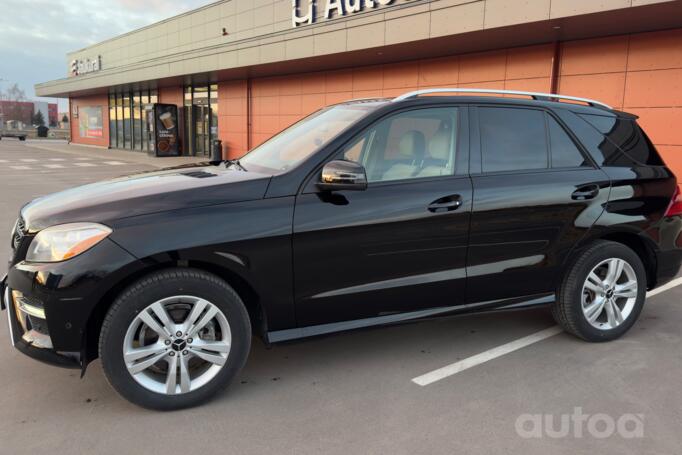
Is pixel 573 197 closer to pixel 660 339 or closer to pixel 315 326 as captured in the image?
pixel 660 339

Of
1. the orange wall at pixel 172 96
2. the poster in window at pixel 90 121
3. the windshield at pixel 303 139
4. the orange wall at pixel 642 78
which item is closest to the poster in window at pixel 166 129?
the orange wall at pixel 172 96

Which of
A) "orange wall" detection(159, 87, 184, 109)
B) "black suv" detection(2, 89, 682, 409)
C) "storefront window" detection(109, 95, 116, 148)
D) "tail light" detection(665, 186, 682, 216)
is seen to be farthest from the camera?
"storefront window" detection(109, 95, 116, 148)

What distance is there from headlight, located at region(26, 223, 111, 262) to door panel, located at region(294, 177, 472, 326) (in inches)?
42.7

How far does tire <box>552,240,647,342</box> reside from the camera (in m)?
4.03

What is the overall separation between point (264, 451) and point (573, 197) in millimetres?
2717

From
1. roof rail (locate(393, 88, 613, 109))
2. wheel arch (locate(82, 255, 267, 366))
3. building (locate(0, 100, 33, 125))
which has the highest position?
building (locate(0, 100, 33, 125))

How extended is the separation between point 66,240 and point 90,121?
3928cm

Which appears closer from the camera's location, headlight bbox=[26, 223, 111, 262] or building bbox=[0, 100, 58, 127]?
headlight bbox=[26, 223, 111, 262]

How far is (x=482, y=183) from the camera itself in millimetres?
3670

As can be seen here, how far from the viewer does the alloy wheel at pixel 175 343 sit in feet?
9.68

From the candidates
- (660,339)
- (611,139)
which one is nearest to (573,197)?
(611,139)

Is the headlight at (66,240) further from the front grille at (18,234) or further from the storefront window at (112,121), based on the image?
the storefront window at (112,121)

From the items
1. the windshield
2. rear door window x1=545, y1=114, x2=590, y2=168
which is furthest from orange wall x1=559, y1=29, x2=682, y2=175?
the windshield

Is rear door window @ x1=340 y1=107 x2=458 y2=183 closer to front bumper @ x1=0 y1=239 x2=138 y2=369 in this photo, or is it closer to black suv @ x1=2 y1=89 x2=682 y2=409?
black suv @ x1=2 y1=89 x2=682 y2=409
